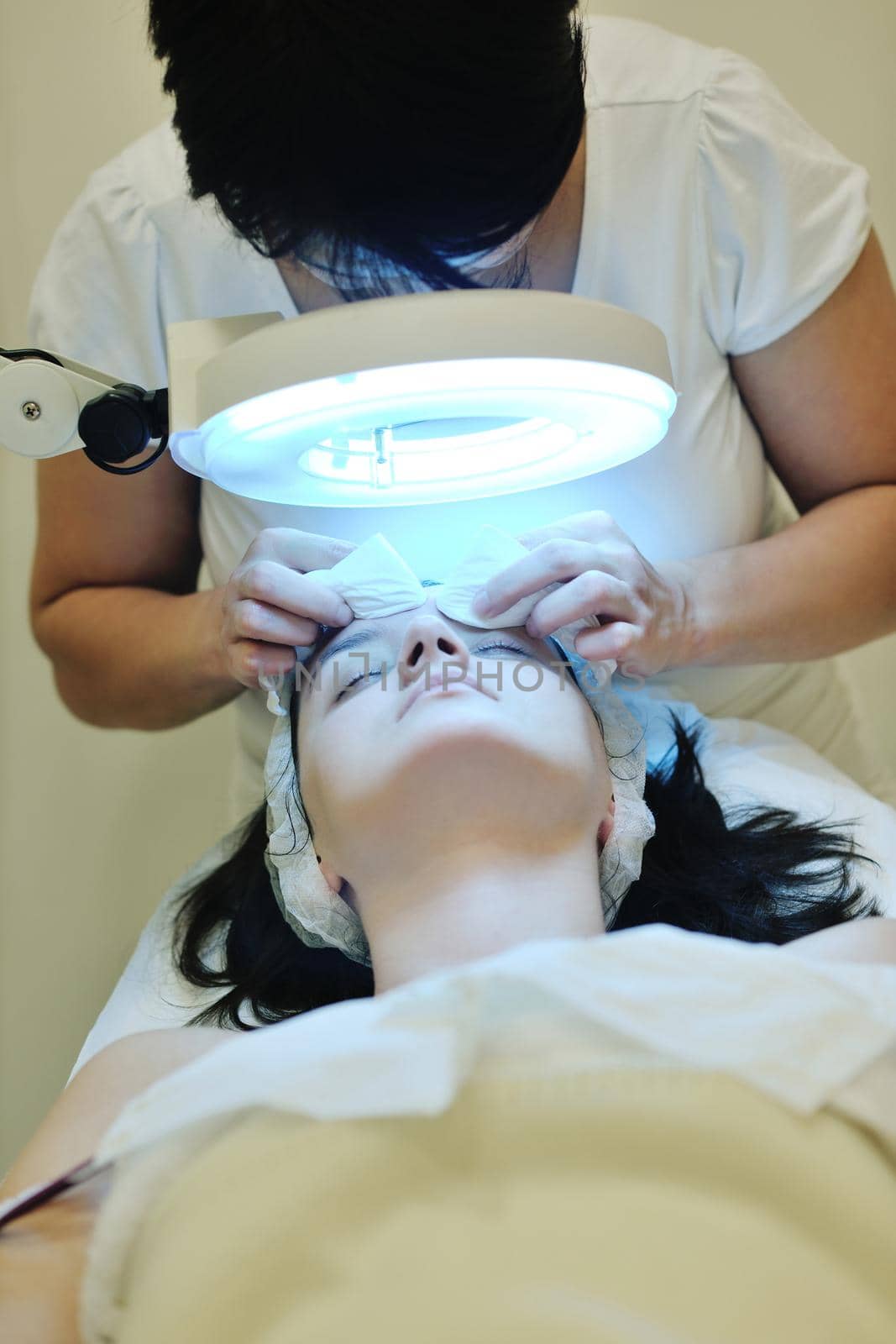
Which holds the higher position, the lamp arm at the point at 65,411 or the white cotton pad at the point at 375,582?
the lamp arm at the point at 65,411

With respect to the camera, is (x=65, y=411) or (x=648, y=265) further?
(x=648, y=265)

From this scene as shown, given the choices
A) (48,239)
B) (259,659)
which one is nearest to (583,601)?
(259,659)

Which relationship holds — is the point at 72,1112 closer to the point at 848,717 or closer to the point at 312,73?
the point at 312,73

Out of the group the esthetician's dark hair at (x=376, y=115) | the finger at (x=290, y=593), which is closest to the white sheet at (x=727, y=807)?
the finger at (x=290, y=593)

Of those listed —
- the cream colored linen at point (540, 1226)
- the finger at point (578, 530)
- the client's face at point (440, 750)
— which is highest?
the finger at point (578, 530)

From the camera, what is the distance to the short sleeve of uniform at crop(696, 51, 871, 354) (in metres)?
1.32

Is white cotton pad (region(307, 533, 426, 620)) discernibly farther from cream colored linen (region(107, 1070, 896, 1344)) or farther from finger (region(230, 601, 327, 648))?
cream colored linen (region(107, 1070, 896, 1344))

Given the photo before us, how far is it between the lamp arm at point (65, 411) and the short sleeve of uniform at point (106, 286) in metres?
0.49

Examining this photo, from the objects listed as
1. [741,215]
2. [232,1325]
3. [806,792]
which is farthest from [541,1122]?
[741,215]

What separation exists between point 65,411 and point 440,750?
17.3 inches

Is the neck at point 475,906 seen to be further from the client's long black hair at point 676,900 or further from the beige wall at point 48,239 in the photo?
the beige wall at point 48,239

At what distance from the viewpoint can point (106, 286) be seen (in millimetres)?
1440

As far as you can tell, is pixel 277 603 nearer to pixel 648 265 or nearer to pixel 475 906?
pixel 475 906

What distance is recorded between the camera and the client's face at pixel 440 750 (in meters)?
1.13
